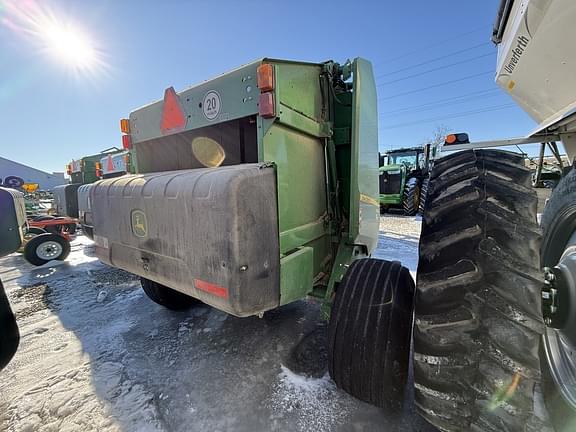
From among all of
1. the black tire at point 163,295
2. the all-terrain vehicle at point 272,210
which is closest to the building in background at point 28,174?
the black tire at point 163,295

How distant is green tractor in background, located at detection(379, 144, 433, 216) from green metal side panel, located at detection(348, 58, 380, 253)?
9.92m

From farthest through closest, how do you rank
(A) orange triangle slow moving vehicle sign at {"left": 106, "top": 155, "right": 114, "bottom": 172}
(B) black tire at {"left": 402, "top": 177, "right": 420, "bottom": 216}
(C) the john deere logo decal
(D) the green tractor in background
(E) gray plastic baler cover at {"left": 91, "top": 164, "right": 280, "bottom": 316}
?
(D) the green tractor in background, (B) black tire at {"left": 402, "top": 177, "right": 420, "bottom": 216}, (A) orange triangle slow moving vehicle sign at {"left": 106, "top": 155, "right": 114, "bottom": 172}, (C) the john deere logo decal, (E) gray plastic baler cover at {"left": 91, "top": 164, "right": 280, "bottom": 316}

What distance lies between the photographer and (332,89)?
219 cm

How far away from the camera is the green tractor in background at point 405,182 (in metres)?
11.9

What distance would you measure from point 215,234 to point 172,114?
1265 millimetres

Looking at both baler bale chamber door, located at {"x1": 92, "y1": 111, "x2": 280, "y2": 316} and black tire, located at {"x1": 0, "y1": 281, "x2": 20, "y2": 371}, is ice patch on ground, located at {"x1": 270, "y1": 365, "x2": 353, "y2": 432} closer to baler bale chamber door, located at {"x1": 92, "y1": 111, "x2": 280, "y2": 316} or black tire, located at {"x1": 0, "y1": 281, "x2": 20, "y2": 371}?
baler bale chamber door, located at {"x1": 92, "y1": 111, "x2": 280, "y2": 316}

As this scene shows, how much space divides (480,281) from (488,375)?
368 millimetres

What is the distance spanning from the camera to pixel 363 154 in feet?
7.82

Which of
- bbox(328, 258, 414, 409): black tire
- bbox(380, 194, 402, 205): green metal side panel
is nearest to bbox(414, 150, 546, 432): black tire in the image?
bbox(328, 258, 414, 409): black tire

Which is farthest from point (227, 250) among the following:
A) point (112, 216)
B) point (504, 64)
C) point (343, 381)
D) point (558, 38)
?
point (504, 64)

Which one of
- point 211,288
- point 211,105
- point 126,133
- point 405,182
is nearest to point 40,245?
point 126,133

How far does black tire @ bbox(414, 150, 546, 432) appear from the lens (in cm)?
105

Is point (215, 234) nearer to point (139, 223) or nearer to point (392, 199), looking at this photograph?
point (139, 223)

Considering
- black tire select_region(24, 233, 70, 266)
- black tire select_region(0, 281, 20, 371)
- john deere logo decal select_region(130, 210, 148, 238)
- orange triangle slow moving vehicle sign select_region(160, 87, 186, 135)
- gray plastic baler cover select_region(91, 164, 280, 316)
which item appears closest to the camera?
black tire select_region(0, 281, 20, 371)
